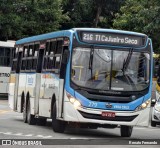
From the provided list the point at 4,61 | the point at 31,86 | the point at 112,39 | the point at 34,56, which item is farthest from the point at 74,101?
the point at 4,61

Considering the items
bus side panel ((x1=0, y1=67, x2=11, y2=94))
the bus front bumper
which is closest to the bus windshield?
the bus front bumper

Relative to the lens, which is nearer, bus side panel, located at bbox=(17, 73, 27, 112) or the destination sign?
the destination sign

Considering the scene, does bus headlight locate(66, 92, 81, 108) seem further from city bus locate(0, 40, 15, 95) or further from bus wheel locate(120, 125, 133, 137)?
city bus locate(0, 40, 15, 95)

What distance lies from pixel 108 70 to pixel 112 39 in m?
0.96

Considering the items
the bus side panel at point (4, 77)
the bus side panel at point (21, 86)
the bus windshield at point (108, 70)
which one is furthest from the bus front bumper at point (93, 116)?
the bus side panel at point (4, 77)

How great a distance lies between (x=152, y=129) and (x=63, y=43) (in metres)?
6.85

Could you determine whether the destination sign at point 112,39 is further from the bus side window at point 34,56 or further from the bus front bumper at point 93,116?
the bus side window at point 34,56

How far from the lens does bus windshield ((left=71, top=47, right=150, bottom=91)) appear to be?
55.2 feet

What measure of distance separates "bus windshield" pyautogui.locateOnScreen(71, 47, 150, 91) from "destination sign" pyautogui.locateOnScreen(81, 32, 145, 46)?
0.22 metres

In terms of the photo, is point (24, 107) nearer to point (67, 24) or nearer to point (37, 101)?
point (37, 101)

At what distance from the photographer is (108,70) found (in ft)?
55.6

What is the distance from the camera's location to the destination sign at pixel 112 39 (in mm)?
17141

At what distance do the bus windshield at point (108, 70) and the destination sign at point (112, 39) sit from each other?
224 mm

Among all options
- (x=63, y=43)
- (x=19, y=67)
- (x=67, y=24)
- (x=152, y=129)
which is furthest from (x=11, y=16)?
(x=63, y=43)
